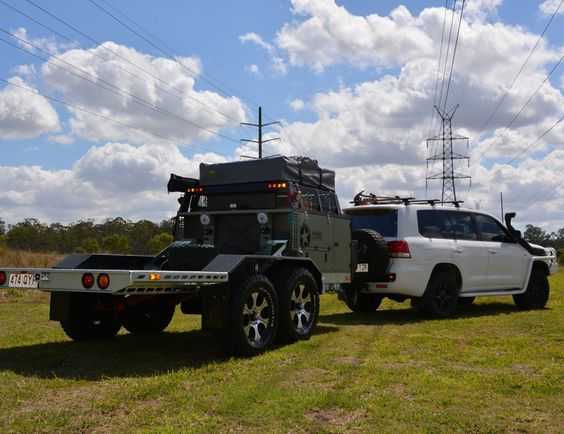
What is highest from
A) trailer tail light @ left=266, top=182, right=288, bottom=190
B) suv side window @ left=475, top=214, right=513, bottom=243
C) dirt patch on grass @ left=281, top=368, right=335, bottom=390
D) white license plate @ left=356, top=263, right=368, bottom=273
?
trailer tail light @ left=266, top=182, right=288, bottom=190

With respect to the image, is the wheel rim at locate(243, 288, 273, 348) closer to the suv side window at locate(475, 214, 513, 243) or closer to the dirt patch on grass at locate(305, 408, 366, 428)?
the dirt patch on grass at locate(305, 408, 366, 428)

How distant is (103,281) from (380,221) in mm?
5434

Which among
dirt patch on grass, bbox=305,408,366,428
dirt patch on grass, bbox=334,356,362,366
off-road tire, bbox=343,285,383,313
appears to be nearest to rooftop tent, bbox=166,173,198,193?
dirt patch on grass, bbox=334,356,362,366

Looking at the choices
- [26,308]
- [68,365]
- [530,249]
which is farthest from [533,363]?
[26,308]

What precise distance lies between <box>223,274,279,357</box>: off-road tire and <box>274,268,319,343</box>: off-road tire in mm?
220

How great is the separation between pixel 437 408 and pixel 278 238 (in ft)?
12.6

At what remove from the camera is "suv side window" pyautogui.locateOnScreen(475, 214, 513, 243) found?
1124cm

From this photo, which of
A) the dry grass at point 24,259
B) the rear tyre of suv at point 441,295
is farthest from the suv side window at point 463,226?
the dry grass at point 24,259

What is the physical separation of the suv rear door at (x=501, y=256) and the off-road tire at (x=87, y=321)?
21.0ft

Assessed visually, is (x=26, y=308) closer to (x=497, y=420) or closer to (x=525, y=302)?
(x=525, y=302)

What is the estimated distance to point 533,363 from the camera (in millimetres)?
6426

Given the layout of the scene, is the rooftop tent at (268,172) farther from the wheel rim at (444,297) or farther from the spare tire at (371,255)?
the wheel rim at (444,297)

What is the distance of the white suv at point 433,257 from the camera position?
9.81 meters

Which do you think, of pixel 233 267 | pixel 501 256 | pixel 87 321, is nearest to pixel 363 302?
pixel 501 256
